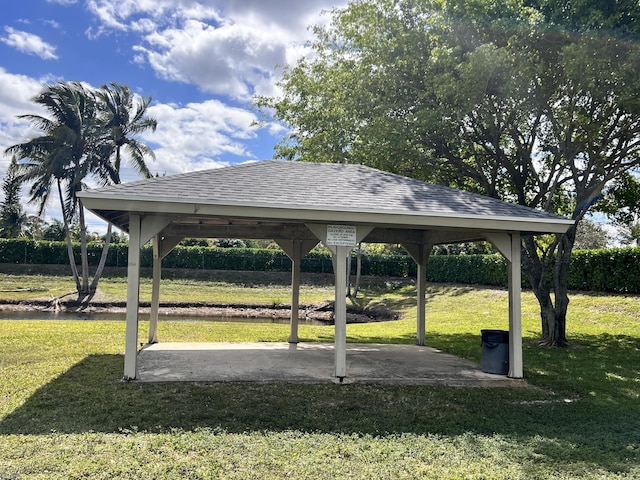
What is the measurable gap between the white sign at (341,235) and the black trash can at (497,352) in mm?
2861

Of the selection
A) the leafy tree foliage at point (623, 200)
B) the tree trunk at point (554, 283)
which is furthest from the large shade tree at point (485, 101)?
the leafy tree foliage at point (623, 200)

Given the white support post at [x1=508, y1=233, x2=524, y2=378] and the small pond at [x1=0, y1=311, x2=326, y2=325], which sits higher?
the white support post at [x1=508, y1=233, x2=524, y2=378]

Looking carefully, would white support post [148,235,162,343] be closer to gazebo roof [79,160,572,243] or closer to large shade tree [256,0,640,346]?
gazebo roof [79,160,572,243]

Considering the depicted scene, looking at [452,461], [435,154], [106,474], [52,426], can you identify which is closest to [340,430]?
[452,461]

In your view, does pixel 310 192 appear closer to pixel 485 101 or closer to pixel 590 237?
pixel 485 101

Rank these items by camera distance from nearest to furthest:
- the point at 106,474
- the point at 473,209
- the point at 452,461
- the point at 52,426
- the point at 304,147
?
1. the point at 106,474
2. the point at 452,461
3. the point at 52,426
4. the point at 473,209
5. the point at 304,147

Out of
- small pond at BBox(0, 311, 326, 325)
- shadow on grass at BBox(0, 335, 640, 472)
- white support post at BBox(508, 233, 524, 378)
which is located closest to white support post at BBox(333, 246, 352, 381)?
shadow on grass at BBox(0, 335, 640, 472)

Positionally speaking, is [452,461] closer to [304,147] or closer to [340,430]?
[340,430]

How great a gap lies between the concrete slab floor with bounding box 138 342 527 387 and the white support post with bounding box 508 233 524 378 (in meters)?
0.26

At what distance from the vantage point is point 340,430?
5.23 m

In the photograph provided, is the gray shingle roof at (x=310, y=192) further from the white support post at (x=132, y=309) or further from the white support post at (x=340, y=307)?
the white support post at (x=340, y=307)

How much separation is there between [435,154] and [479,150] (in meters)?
1.39

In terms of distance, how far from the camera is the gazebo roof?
6703 millimetres

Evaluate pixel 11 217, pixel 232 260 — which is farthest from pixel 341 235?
A: pixel 11 217
